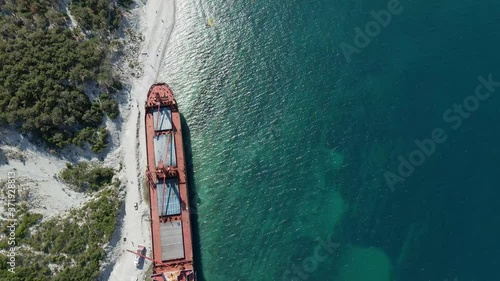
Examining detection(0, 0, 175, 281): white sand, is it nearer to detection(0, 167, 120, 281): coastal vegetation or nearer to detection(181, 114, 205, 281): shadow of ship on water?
detection(0, 167, 120, 281): coastal vegetation

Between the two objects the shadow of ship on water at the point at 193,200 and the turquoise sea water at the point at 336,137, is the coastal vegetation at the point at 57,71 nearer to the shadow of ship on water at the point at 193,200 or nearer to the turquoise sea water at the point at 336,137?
the turquoise sea water at the point at 336,137

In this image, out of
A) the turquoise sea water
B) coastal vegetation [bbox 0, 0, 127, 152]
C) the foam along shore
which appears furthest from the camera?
A: the turquoise sea water

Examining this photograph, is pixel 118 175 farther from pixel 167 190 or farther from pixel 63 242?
pixel 63 242

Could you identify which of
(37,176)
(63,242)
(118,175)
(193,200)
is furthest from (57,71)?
(193,200)

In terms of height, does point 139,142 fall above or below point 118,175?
above

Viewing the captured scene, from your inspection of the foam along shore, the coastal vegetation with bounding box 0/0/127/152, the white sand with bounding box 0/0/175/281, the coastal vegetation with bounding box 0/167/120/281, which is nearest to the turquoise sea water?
the foam along shore

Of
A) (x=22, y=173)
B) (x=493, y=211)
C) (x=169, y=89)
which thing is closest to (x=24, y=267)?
(x=22, y=173)
